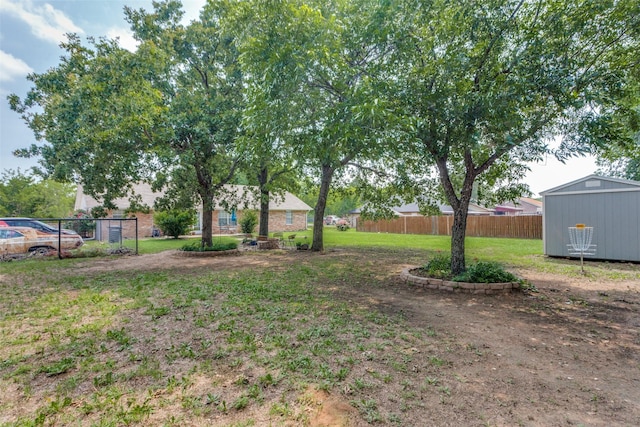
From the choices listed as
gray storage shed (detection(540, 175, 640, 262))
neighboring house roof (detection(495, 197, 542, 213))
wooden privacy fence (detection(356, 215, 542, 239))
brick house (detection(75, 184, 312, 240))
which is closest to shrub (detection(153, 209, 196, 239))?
brick house (detection(75, 184, 312, 240))

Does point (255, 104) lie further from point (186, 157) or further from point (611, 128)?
point (611, 128)

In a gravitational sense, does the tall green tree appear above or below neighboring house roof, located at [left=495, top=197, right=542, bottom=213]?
above

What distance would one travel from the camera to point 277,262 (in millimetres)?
9984

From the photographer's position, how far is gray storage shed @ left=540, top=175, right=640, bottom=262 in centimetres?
917

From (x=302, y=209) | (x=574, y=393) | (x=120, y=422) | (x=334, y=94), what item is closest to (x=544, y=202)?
A: (x=334, y=94)

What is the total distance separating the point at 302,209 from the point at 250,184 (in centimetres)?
1435

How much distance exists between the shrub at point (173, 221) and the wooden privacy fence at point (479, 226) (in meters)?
9.97

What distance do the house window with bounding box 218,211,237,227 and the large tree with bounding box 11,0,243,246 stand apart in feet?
35.7

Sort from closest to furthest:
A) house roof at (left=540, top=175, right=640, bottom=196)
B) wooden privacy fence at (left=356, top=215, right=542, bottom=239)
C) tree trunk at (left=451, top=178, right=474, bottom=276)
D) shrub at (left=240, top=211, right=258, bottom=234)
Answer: tree trunk at (left=451, top=178, right=474, bottom=276), house roof at (left=540, top=175, right=640, bottom=196), wooden privacy fence at (left=356, top=215, right=542, bottom=239), shrub at (left=240, top=211, right=258, bottom=234)

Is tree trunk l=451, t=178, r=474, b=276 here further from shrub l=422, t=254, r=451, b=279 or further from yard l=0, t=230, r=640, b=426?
yard l=0, t=230, r=640, b=426

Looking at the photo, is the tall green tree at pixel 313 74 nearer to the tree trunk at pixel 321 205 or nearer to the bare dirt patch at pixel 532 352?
the bare dirt patch at pixel 532 352

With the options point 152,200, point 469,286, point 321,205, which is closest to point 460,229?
point 469,286

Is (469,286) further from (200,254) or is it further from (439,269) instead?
(200,254)

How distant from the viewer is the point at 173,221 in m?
17.9
